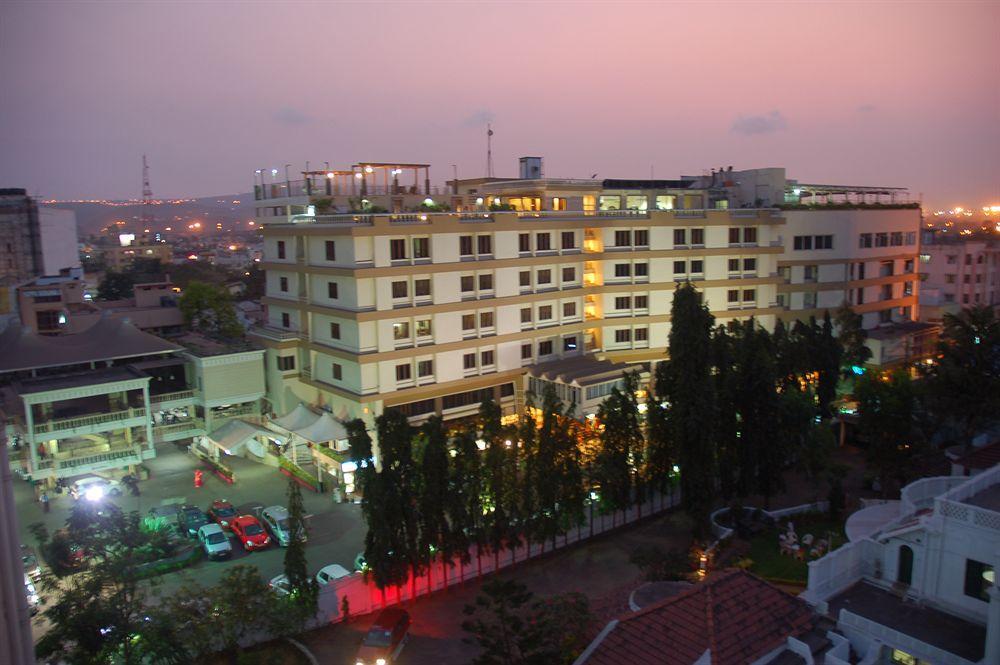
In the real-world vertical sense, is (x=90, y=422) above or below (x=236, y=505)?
above

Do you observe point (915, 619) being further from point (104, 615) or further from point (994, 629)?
point (104, 615)

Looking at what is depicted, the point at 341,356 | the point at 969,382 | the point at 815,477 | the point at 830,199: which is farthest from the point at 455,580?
the point at 830,199

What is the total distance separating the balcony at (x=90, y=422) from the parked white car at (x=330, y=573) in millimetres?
12373

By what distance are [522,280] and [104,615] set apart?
72.2ft

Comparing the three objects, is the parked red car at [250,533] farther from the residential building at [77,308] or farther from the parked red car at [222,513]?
the residential building at [77,308]

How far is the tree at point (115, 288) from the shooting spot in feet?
212

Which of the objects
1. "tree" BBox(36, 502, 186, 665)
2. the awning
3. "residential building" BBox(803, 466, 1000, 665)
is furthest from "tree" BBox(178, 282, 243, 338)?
"residential building" BBox(803, 466, 1000, 665)

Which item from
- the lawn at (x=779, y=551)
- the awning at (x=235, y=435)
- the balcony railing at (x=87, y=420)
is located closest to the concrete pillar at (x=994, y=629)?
the lawn at (x=779, y=551)

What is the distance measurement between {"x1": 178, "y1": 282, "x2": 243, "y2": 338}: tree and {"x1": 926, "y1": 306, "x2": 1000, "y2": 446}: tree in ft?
115

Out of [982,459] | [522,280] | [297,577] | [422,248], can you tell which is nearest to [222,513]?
[297,577]

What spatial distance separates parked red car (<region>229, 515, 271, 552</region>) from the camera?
2372 cm

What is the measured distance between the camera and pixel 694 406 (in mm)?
23594

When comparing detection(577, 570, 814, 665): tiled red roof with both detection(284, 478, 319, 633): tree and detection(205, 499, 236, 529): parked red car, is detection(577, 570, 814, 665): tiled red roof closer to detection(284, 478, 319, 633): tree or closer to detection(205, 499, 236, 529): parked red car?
detection(284, 478, 319, 633): tree

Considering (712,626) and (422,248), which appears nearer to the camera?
(712,626)
